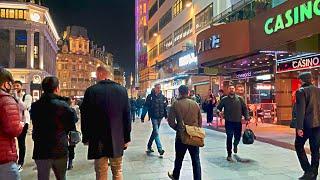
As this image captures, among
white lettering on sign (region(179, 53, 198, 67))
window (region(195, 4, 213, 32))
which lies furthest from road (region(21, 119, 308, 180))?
window (region(195, 4, 213, 32))

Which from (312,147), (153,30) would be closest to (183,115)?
(312,147)

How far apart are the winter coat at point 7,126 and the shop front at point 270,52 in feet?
21.8

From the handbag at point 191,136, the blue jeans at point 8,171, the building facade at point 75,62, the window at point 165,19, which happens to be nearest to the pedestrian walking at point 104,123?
the blue jeans at point 8,171

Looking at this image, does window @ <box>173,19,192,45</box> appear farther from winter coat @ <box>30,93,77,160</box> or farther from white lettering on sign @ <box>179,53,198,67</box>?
winter coat @ <box>30,93,77,160</box>

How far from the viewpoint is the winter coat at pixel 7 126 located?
3279 millimetres

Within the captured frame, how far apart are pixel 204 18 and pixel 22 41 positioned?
55.0 meters

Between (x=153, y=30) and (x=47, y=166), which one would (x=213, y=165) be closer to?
(x=47, y=166)

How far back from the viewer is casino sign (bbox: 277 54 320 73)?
15.5 meters

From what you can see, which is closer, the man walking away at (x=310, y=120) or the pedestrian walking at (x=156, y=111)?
the man walking away at (x=310, y=120)

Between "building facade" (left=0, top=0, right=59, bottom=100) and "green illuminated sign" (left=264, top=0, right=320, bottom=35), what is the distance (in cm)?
6594

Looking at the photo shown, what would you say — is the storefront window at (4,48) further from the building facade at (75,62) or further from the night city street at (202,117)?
the night city street at (202,117)

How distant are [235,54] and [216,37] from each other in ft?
6.24

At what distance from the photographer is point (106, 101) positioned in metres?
4.64

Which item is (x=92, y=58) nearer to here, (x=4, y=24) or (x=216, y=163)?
(x=4, y=24)
